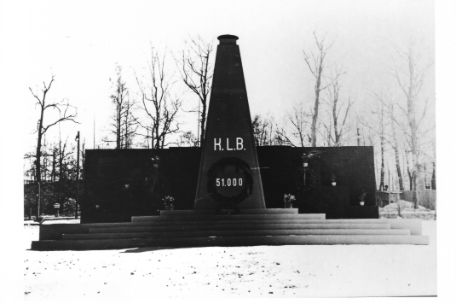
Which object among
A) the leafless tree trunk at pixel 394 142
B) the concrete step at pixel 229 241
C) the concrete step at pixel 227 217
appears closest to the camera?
the concrete step at pixel 229 241

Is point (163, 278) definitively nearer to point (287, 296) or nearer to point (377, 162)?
point (287, 296)

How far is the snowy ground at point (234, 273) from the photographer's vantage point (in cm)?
844

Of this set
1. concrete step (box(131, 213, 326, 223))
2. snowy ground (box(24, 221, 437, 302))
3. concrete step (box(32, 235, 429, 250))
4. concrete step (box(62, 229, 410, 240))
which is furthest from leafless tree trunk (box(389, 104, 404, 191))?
snowy ground (box(24, 221, 437, 302))

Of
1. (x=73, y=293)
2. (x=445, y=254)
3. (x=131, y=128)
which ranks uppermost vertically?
(x=131, y=128)

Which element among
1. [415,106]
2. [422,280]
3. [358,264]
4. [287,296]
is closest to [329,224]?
[358,264]

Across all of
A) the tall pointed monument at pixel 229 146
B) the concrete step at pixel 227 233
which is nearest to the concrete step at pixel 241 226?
the concrete step at pixel 227 233

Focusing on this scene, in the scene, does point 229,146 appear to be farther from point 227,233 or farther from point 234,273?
point 234,273

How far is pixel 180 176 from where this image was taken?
64.4 ft

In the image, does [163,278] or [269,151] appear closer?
[163,278]

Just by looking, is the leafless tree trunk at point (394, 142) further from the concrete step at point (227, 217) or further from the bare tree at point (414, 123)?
the concrete step at point (227, 217)

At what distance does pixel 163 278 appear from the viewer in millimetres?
9188

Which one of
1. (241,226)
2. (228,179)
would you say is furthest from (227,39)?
(241,226)

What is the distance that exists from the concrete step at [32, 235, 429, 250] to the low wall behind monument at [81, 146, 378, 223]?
20.8 feet

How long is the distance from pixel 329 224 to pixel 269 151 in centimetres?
677
